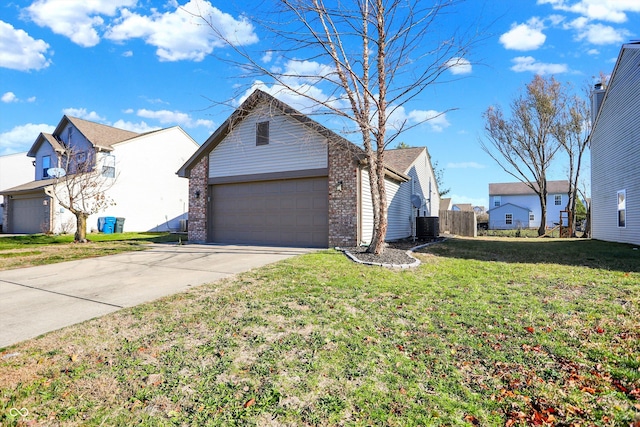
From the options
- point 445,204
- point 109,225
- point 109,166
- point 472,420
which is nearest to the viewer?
point 472,420

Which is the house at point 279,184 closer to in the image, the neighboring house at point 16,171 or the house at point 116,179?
the house at point 116,179

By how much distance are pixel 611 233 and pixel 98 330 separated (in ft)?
63.9

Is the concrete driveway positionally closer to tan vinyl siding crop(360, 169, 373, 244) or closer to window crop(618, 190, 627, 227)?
tan vinyl siding crop(360, 169, 373, 244)

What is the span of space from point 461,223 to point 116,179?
23147mm

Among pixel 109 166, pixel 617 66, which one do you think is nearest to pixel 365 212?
pixel 617 66

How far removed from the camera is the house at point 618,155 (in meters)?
12.5

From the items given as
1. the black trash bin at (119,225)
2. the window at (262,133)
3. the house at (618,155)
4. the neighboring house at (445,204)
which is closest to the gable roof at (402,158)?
the window at (262,133)

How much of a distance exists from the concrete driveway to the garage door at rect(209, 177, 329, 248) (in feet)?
6.61

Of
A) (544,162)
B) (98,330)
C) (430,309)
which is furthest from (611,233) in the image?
(98,330)

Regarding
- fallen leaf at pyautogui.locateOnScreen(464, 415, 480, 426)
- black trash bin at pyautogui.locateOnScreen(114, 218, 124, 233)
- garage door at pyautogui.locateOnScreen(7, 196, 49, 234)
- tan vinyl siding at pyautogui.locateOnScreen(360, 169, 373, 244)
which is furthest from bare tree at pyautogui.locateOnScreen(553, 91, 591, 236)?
garage door at pyautogui.locateOnScreen(7, 196, 49, 234)

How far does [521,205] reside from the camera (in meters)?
42.5

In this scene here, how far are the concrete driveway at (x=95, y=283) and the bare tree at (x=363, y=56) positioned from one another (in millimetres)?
4245

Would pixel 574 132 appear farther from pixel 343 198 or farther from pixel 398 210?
pixel 343 198

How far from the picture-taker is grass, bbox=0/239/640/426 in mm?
2496
